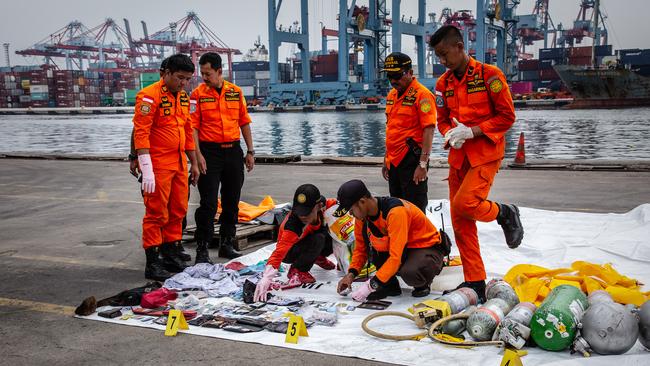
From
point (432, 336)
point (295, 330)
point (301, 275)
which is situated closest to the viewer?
point (432, 336)

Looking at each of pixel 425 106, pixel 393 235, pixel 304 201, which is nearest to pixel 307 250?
pixel 304 201

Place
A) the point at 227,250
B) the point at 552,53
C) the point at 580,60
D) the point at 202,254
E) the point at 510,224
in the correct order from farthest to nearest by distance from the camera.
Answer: the point at 552,53, the point at 580,60, the point at 227,250, the point at 202,254, the point at 510,224

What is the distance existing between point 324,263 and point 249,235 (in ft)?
4.85

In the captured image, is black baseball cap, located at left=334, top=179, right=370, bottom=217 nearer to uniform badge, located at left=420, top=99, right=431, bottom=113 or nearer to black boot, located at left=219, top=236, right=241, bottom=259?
uniform badge, located at left=420, top=99, right=431, bottom=113

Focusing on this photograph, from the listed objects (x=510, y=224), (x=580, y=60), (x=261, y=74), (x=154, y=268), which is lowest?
(x=154, y=268)

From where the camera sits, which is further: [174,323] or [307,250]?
[307,250]

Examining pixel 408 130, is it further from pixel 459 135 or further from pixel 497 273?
pixel 497 273

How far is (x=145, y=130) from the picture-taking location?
5.55m

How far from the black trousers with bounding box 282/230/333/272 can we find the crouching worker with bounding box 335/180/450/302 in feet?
2.00

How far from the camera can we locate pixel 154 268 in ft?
18.8

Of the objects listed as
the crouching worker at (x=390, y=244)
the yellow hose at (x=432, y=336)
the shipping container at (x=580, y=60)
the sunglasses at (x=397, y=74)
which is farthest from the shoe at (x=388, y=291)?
the shipping container at (x=580, y=60)

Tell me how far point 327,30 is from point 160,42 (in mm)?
46479

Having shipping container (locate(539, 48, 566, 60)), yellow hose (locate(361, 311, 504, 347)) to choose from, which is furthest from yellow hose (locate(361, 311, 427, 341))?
shipping container (locate(539, 48, 566, 60))

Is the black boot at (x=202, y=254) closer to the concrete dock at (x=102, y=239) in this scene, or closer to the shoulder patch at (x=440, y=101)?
the concrete dock at (x=102, y=239)
